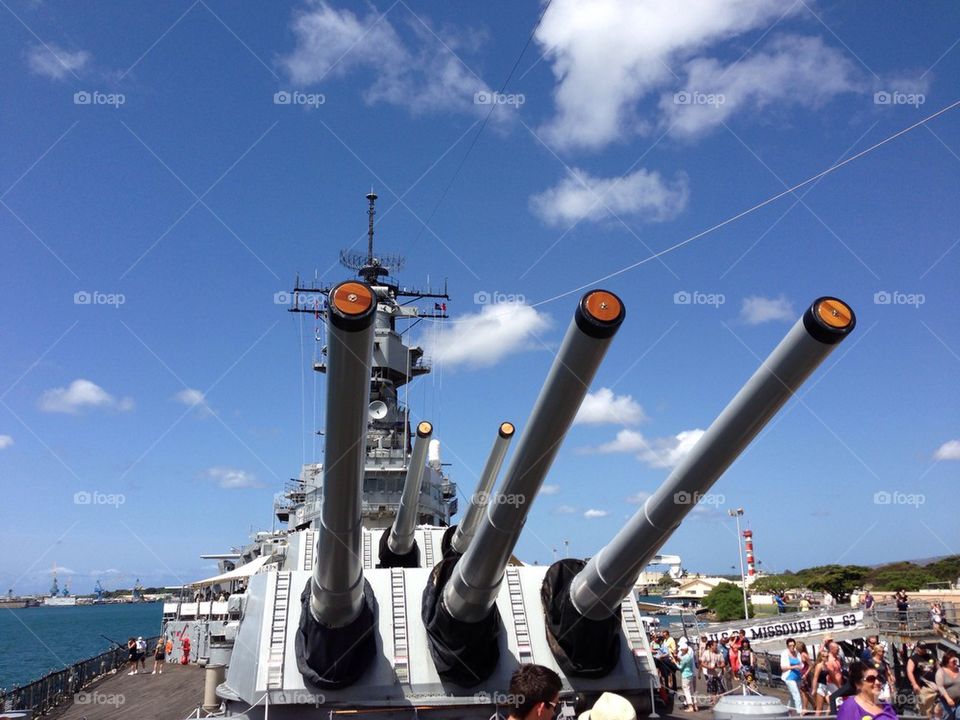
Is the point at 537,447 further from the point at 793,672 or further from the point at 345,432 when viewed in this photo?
the point at 793,672

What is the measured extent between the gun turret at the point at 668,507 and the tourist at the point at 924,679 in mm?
2628

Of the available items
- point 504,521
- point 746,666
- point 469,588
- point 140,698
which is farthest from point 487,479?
point 140,698

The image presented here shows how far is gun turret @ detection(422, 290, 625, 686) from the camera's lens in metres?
3.82

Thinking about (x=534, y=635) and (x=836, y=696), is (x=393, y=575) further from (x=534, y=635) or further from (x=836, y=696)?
(x=836, y=696)

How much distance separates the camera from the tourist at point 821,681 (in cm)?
775

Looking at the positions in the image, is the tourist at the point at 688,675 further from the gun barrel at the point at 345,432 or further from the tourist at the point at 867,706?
the tourist at the point at 867,706

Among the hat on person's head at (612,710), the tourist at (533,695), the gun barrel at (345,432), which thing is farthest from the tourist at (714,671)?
the tourist at (533,695)

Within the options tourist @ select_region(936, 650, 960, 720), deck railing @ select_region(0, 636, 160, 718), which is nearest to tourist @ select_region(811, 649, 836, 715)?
tourist @ select_region(936, 650, 960, 720)

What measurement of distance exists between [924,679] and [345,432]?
603 centimetres

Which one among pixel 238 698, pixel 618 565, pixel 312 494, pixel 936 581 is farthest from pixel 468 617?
pixel 936 581

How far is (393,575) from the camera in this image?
23.1ft

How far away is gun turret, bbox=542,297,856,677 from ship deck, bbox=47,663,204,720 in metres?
7.01

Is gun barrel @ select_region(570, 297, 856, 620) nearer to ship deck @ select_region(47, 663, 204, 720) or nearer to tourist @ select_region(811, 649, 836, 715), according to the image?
tourist @ select_region(811, 649, 836, 715)

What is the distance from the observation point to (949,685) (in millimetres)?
5598
